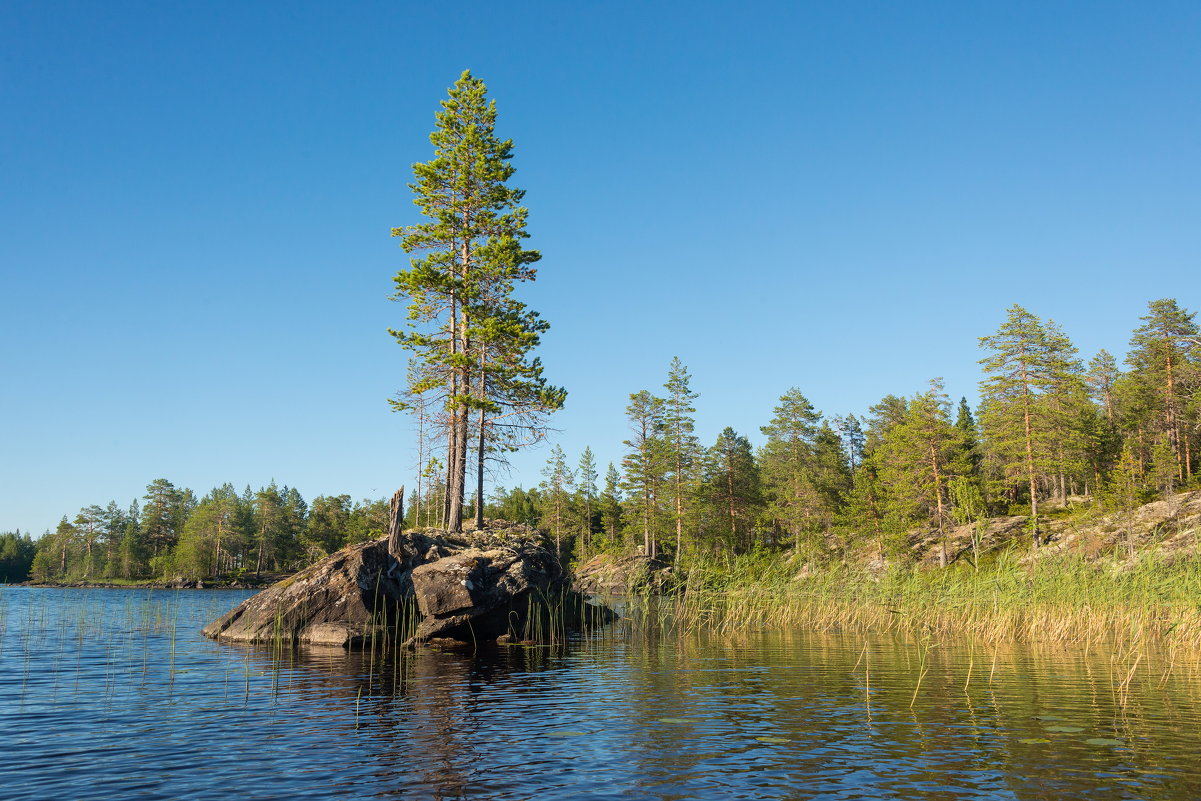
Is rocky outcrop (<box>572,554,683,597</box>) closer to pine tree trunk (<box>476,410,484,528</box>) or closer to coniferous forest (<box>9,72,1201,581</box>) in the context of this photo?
coniferous forest (<box>9,72,1201,581</box>)

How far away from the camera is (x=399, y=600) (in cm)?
2177

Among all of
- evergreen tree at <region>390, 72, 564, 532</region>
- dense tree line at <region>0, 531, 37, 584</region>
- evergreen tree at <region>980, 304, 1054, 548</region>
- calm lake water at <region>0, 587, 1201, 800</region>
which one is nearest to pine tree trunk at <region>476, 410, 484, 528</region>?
evergreen tree at <region>390, 72, 564, 532</region>

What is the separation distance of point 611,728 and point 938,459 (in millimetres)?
54967

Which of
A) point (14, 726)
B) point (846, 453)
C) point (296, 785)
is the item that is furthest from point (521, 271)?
point (846, 453)

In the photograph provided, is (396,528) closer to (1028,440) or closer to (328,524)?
(1028,440)

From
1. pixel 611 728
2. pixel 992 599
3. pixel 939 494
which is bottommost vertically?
pixel 611 728

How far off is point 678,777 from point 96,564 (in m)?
126

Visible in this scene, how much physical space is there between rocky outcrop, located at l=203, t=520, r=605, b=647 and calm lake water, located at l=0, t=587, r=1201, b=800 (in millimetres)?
3645

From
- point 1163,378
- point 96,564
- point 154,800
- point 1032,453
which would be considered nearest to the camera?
point 154,800

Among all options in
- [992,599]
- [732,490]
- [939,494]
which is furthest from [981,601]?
[732,490]

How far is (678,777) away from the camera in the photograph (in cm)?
763

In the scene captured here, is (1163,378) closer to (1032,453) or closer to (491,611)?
(1032,453)

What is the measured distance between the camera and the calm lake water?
24.1 ft

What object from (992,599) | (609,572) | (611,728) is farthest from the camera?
(609,572)
